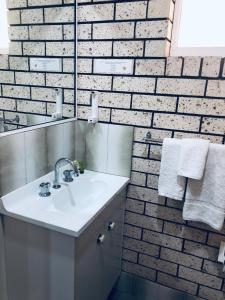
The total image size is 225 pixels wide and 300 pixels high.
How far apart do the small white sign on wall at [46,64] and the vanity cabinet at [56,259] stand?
0.81m

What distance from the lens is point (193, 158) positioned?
125 cm

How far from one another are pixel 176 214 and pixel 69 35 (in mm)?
1220

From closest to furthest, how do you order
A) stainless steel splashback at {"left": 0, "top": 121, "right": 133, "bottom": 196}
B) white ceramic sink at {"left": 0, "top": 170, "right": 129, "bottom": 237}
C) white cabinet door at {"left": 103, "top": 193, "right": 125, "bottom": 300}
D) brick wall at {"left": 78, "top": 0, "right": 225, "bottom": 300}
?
white ceramic sink at {"left": 0, "top": 170, "right": 129, "bottom": 237}, stainless steel splashback at {"left": 0, "top": 121, "right": 133, "bottom": 196}, brick wall at {"left": 78, "top": 0, "right": 225, "bottom": 300}, white cabinet door at {"left": 103, "top": 193, "right": 125, "bottom": 300}

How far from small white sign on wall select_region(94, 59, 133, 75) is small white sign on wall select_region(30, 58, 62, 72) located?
8.8 inches

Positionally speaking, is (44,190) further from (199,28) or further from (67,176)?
(199,28)

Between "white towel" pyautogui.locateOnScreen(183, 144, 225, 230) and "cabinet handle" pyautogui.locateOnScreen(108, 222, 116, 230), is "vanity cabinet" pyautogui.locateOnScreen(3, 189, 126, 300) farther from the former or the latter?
"white towel" pyautogui.locateOnScreen(183, 144, 225, 230)

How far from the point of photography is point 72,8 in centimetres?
146

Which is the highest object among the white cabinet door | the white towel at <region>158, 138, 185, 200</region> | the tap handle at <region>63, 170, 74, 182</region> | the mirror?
the mirror

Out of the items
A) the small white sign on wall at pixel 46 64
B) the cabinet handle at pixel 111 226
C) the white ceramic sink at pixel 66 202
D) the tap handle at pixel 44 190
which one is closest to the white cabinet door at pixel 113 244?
the cabinet handle at pixel 111 226

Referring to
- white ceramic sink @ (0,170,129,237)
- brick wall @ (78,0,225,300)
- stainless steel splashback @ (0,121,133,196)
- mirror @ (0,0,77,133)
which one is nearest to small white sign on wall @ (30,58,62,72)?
mirror @ (0,0,77,133)

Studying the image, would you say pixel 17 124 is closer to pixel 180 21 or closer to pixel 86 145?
pixel 86 145

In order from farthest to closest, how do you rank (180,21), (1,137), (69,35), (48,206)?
(69,35), (180,21), (48,206), (1,137)

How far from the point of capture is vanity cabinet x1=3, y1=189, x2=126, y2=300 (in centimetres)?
108

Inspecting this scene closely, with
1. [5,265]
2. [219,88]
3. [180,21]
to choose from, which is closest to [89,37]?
[180,21]
